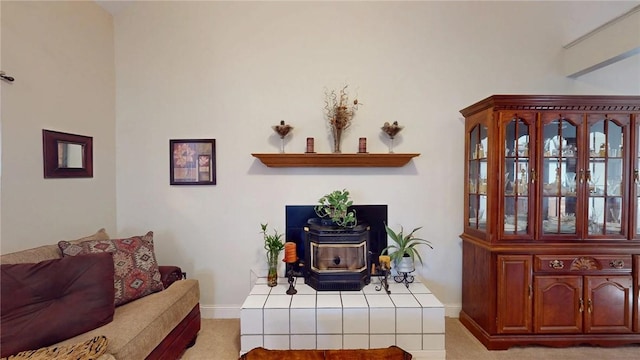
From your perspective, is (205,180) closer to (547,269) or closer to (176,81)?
(176,81)

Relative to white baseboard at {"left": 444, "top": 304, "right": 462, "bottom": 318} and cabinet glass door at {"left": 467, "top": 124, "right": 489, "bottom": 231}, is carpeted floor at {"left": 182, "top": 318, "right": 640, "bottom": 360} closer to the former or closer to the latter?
white baseboard at {"left": 444, "top": 304, "right": 462, "bottom": 318}

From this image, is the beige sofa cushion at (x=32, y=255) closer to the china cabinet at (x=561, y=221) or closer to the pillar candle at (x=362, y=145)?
the pillar candle at (x=362, y=145)

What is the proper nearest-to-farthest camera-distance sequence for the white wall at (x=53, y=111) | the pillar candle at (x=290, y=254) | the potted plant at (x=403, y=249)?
the white wall at (x=53, y=111), the pillar candle at (x=290, y=254), the potted plant at (x=403, y=249)

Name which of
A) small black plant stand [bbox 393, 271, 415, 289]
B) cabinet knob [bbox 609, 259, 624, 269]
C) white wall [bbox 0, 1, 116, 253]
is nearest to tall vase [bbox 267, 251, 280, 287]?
small black plant stand [bbox 393, 271, 415, 289]

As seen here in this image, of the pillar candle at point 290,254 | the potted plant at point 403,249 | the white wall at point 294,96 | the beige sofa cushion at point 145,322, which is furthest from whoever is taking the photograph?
the white wall at point 294,96

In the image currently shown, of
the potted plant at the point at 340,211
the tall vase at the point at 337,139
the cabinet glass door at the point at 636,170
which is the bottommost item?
the potted plant at the point at 340,211

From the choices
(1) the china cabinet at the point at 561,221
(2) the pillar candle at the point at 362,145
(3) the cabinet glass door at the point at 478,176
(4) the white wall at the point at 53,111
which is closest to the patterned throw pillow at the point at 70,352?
(4) the white wall at the point at 53,111

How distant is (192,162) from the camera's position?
303 centimetres

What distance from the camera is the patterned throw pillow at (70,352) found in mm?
1404

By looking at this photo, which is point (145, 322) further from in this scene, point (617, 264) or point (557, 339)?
point (617, 264)

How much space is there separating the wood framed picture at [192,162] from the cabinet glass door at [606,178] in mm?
3330

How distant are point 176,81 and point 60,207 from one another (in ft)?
4.86

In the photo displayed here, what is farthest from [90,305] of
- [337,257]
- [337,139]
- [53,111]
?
[337,139]

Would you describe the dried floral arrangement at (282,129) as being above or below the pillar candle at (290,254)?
above
